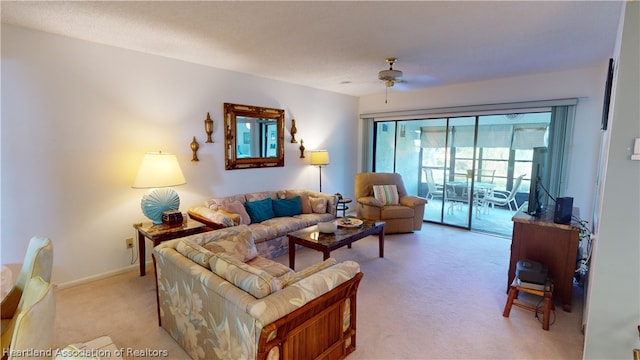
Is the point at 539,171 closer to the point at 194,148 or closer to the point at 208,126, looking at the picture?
the point at 208,126

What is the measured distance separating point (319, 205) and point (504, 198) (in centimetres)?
308

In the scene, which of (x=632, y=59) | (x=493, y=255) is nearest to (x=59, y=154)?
(x=632, y=59)

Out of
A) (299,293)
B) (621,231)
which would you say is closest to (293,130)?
(299,293)

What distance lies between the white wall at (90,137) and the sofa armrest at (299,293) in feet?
8.93

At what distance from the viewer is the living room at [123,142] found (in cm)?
187

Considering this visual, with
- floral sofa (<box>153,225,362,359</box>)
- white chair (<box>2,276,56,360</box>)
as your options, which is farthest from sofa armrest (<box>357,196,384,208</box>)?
white chair (<box>2,276,56,360</box>)

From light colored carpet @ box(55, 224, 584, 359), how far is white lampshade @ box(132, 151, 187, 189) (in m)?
1.04

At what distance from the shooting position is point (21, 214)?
A: 285 cm

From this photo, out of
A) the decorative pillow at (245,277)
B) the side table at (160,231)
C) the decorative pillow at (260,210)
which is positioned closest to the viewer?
the decorative pillow at (245,277)

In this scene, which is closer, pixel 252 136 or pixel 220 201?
pixel 220 201

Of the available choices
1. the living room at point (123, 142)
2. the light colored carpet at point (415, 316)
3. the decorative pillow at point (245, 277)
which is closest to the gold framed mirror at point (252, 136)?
the living room at point (123, 142)

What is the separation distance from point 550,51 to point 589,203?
7.02 feet

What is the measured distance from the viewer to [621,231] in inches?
71.3

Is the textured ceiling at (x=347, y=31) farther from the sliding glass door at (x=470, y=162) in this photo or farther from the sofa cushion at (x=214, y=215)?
the sofa cushion at (x=214, y=215)
